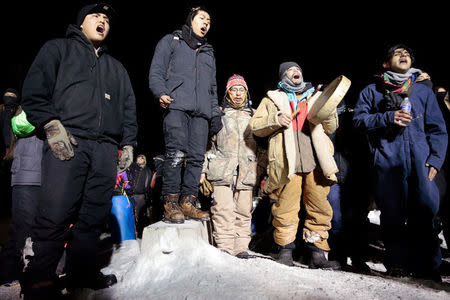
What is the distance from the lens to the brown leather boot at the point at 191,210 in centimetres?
272

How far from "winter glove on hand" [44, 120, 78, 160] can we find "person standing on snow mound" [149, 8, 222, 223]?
1038 mm

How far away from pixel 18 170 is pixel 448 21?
928 cm

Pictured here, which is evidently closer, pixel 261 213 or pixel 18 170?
pixel 18 170

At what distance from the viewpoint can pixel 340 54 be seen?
8.23 m

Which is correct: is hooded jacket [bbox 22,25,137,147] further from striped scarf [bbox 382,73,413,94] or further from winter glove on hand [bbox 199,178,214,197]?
striped scarf [bbox 382,73,413,94]

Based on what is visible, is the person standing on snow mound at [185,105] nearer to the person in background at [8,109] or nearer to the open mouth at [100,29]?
the open mouth at [100,29]

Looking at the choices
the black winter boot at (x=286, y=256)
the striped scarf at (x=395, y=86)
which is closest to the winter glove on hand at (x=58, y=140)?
the black winter boot at (x=286, y=256)

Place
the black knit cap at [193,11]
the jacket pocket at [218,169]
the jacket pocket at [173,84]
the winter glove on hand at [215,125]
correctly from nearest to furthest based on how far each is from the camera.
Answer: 1. the jacket pocket at [173,84]
2. the black knit cap at [193,11]
3. the winter glove on hand at [215,125]
4. the jacket pocket at [218,169]

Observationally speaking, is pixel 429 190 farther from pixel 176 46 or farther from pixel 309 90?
pixel 176 46

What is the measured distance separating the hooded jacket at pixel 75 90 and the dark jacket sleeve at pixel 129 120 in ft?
0.29

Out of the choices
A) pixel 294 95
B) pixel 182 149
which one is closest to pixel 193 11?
pixel 294 95

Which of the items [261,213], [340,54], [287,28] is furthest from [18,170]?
[340,54]

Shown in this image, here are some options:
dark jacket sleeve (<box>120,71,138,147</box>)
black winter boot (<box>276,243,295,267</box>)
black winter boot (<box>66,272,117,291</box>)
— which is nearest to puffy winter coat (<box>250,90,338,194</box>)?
black winter boot (<box>276,243,295,267</box>)

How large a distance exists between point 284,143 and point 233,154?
93cm
